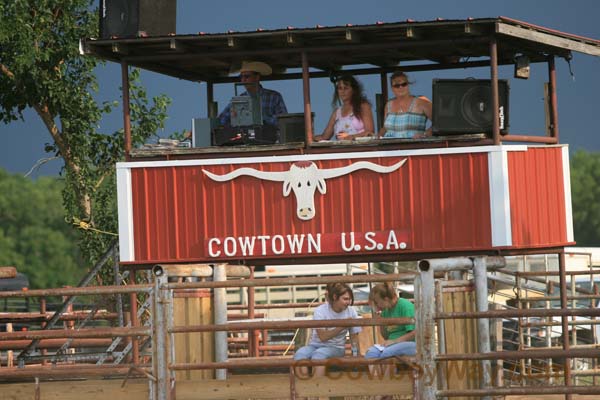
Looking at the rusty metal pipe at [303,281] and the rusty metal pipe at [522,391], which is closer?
the rusty metal pipe at [522,391]

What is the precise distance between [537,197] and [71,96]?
11.7 meters

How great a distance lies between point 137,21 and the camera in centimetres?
1916

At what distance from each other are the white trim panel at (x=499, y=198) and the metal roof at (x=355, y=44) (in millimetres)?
1447

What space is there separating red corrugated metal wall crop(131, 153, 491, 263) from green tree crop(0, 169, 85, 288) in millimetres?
81234

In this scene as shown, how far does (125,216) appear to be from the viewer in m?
18.7

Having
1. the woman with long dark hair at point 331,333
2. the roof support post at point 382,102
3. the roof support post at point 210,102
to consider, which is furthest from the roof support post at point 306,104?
the woman with long dark hair at point 331,333

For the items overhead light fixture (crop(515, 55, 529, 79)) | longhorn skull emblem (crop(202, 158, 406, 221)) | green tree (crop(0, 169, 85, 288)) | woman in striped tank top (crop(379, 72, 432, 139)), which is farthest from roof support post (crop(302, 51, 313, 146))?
green tree (crop(0, 169, 85, 288))

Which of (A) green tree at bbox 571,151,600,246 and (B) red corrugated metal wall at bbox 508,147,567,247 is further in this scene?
(A) green tree at bbox 571,151,600,246

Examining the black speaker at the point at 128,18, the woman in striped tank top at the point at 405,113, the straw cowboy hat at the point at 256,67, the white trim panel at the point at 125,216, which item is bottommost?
the white trim panel at the point at 125,216

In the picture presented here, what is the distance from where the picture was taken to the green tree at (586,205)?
384 ft

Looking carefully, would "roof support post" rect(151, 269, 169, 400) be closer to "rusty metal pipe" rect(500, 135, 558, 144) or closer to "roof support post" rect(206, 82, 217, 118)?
"rusty metal pipe" rect(500, 135, 558, 144)

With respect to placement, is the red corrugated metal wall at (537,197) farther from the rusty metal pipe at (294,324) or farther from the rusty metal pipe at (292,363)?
→ the rusty metal pipe at (294,324)

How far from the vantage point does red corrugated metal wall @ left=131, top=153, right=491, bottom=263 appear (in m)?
17.9

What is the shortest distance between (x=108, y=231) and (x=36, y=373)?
44.7ft
